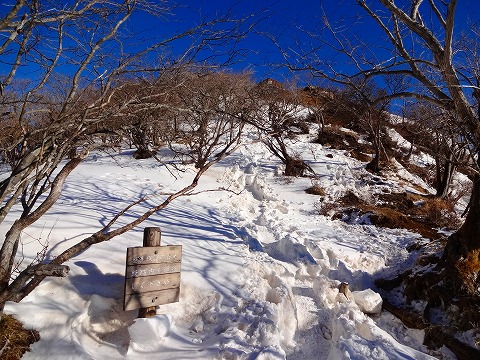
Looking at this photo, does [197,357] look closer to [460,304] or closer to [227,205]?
[460,304]

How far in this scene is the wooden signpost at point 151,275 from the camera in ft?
10.1

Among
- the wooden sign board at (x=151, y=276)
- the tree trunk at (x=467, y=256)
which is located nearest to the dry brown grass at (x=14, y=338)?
the wooden sign board at (x=151, y=276)

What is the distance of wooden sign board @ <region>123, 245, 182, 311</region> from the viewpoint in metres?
3.07

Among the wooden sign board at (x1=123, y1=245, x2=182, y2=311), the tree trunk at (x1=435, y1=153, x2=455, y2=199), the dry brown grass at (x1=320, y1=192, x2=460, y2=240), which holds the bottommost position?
the wooden sign board at (x1=123, y1=245, x2=182, y2=311)

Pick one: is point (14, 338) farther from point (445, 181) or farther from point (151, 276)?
point (445, 181)

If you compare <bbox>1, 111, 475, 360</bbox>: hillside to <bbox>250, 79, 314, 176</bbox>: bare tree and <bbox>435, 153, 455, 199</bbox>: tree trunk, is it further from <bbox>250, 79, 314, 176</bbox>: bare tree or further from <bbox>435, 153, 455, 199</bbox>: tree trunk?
<bbox>250, 79, 314, 176</bbox>: bare tree

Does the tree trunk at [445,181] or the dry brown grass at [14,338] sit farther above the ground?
the tree trunk at [445,181]

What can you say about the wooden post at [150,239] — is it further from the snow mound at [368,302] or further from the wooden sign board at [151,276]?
the snow mound at [368,302]

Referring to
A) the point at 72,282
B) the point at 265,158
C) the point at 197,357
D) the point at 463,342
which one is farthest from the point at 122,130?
the point at 265,158

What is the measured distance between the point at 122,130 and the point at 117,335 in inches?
74.7

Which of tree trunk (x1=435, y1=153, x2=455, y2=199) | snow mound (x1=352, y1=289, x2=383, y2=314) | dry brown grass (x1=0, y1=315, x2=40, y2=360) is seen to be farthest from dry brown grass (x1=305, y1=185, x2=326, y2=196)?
dry brown grass (x1=0, y1=315, x2=40, y2=360)

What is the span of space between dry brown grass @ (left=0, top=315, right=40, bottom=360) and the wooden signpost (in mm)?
741

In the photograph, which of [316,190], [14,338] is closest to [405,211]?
[316,190]

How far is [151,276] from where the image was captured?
3.22 metres
